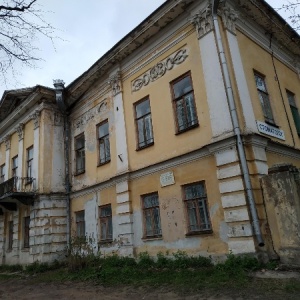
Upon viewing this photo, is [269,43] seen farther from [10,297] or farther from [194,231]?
[10,297]

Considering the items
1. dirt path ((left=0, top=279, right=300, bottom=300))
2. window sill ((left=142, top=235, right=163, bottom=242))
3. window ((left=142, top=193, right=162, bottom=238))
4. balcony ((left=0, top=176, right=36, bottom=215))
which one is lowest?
dirt path ((left=0, top=279, right=300, bottom=300))

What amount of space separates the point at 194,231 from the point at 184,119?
128 inches

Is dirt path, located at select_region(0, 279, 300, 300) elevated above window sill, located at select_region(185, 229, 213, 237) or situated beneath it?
situated beneath

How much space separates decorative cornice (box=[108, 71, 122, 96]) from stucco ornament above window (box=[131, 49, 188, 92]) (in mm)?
707

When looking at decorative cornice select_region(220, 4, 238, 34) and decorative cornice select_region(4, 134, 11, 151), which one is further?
decorative cornice select_region(4, 134, 11, 151)

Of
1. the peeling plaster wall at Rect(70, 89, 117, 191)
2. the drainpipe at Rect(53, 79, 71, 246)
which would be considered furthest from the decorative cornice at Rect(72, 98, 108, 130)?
the drainpipe at Rect(53, 79, 71, 246)

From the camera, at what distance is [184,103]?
366 inches

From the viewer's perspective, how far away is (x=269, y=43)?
422 inches

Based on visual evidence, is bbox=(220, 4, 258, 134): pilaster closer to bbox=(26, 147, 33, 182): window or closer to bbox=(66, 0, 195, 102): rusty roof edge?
bbox=(66, 0, 195, 102): rusty roof edge

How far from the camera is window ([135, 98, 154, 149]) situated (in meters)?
10.3

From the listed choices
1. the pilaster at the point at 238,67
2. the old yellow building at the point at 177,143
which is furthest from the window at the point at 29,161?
the pilaster at the point at 238,67

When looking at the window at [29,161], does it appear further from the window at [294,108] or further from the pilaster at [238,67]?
the window at [294,108]

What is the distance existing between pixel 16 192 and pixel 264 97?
10128 millimetres

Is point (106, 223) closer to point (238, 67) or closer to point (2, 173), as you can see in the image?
point (238, 67)
